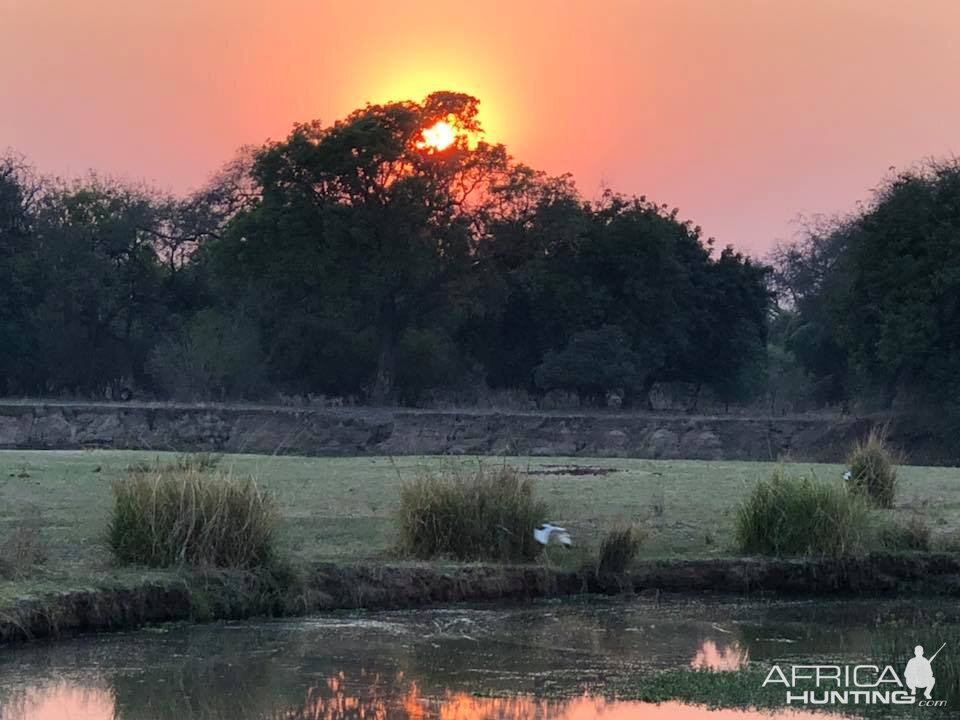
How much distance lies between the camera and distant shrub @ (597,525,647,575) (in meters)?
17.2

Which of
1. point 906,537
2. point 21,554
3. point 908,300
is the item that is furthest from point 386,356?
point 21,554

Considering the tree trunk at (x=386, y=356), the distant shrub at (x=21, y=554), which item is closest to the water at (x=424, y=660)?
the distant shrub at (x=21, y=554)

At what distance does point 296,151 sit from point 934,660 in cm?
4084

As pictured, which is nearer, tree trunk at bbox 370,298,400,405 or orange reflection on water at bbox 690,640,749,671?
orange reflection on water at bbox 690,640,749,671

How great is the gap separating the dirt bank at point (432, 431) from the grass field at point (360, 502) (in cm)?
1242

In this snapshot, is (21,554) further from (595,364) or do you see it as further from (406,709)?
(595,364)

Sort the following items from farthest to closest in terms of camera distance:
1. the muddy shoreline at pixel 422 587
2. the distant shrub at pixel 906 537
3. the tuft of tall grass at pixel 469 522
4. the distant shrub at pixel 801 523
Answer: the distant shrub at pixel 906 537
the distant shrub at pixel 801 523
the tuft of tall grass at pixel 469 522
the muddy shoreline at pixel 422 587

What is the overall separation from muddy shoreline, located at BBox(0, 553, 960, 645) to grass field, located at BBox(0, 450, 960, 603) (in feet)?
1.29

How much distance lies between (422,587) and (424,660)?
9.68 ft

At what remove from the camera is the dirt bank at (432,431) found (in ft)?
151

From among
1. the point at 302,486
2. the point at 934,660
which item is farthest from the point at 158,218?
the point at 934,660

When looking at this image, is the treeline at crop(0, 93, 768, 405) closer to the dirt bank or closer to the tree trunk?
the tree trunk

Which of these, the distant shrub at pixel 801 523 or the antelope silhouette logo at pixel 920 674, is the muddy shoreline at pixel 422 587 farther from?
the antelope silhouette logo at pixel 920 674
